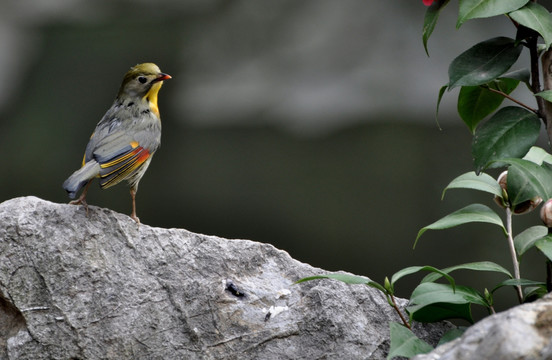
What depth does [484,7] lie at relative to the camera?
1928 millimetres

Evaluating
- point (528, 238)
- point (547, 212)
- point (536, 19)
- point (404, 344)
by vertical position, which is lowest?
point (404, 344)

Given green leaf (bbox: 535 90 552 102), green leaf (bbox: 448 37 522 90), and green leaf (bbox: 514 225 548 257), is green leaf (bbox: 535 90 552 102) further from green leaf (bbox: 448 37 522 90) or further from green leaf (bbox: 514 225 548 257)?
green leaf (bbox: 514 225 548 257)

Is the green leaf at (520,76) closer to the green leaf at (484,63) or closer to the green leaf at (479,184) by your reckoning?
the green leaf at (484,63)

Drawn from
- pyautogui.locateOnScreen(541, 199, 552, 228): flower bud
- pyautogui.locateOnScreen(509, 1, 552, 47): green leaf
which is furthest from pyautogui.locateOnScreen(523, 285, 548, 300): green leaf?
pyautogui.locateOnScreen(509, 1, 552, 47): green leaf

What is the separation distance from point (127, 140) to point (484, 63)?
1170mm

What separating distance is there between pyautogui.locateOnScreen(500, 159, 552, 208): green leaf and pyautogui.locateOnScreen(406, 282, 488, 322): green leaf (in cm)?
30

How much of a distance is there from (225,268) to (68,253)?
455mm

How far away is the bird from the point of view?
7.76 ft

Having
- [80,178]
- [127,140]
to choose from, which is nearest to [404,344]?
[80,178]

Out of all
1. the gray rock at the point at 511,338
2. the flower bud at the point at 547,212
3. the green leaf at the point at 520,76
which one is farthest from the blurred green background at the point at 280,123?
the gray rock at the point at 511,338

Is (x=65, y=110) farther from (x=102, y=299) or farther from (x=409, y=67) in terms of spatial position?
(x=102, y=299)

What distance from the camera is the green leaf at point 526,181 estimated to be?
200 centimetres

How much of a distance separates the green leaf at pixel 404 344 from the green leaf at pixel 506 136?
0.48m

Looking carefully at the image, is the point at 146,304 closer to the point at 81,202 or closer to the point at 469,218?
the point at 81,202
